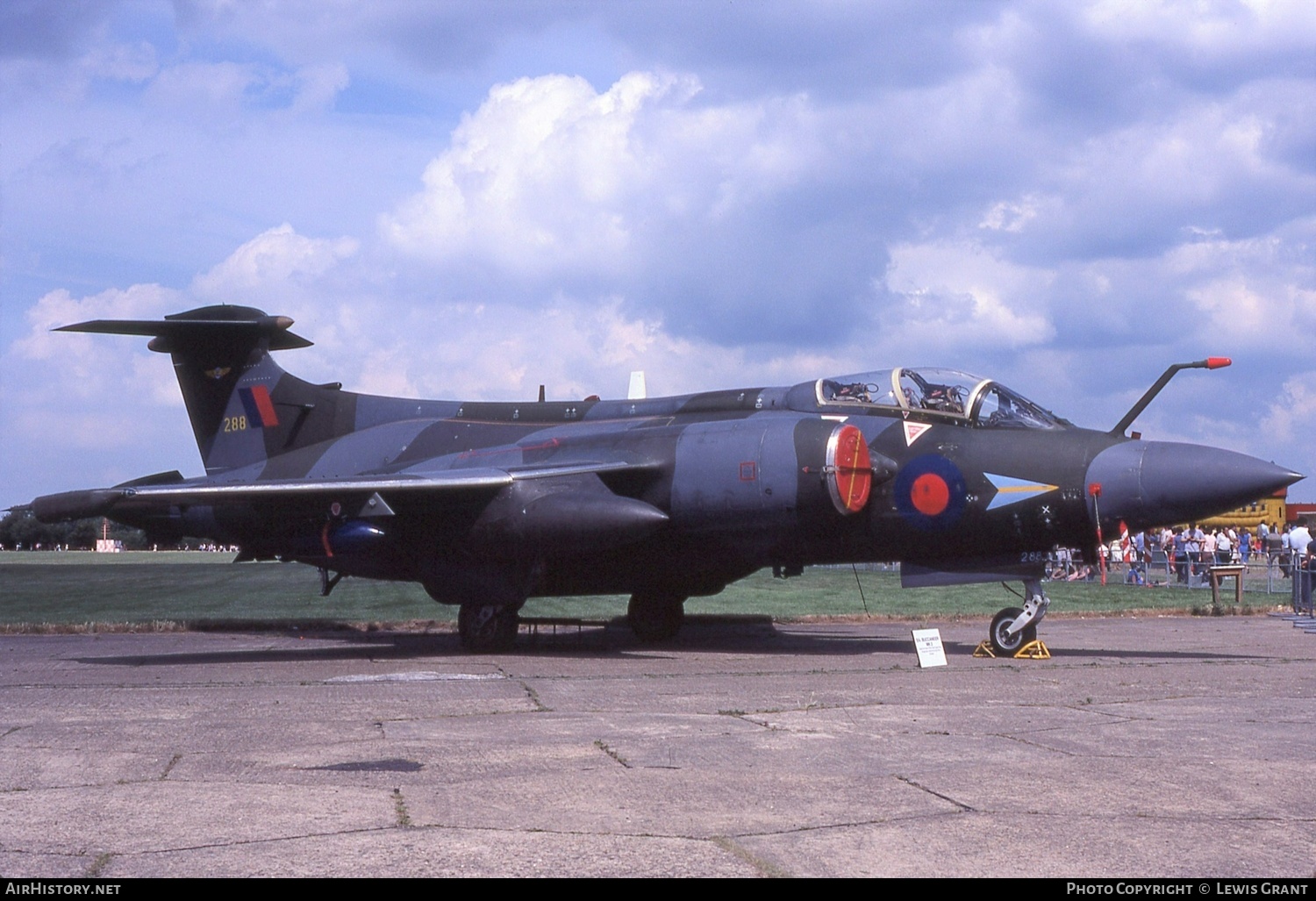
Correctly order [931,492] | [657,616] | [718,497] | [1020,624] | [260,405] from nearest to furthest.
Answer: [1020,624], [931,492], [718,497], [657,616], [260,405]

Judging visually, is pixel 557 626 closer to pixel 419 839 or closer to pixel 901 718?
pixel 901 718


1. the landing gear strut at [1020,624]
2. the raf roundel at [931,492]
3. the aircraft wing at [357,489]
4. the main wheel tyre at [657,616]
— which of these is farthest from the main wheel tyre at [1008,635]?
the main wheel tyre at [657,616]

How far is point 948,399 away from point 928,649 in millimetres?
3060

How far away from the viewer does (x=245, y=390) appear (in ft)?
66.7

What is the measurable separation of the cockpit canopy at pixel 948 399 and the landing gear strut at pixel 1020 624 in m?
1.79

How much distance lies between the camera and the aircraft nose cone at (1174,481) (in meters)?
12.2

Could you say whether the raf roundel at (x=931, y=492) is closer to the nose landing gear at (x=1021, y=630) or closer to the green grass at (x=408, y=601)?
the nose landing gear at (x=1021, y=630)

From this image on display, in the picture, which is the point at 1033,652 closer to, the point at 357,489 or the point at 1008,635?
the point at 1008,635

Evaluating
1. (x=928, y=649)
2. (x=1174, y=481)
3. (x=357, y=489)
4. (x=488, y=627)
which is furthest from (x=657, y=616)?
(x=1174, y=481)

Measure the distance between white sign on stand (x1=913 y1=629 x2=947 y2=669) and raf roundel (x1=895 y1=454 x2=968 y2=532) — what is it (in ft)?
4.95

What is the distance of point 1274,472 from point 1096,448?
171 cm

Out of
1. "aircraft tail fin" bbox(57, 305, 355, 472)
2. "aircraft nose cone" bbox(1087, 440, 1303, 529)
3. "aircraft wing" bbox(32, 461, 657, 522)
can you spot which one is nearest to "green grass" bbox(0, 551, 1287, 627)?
"aircraft tail fin" bbox(57, 305, 355, 472)

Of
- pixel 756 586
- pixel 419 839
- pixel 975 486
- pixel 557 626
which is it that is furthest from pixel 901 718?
pixel 756 586

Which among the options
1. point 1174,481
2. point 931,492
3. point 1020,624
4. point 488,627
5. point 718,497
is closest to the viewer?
point 1174,481
